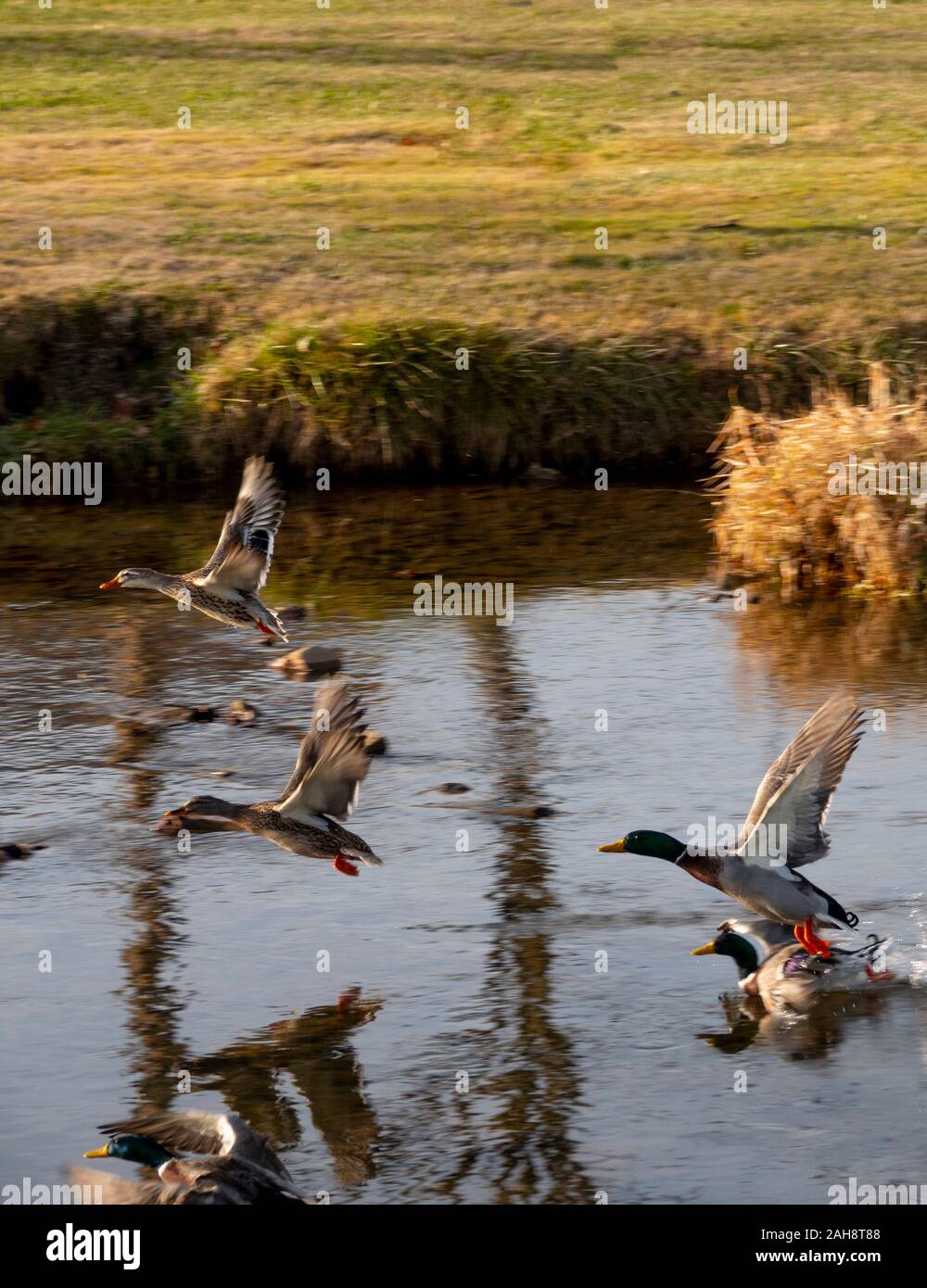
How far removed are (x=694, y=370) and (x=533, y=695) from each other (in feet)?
18.5

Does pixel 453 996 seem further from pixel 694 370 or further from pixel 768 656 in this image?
pixel 694 370

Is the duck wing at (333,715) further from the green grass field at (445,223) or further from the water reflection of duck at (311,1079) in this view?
the green grass field at (445,223)

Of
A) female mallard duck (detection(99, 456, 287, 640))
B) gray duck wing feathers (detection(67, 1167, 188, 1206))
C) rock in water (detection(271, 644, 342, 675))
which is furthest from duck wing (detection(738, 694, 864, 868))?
rock in water (detection(271, 644, 342, 675))

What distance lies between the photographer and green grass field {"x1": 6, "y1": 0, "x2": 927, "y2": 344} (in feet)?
60.4

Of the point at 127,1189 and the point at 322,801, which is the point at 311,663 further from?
the point at 127,1189

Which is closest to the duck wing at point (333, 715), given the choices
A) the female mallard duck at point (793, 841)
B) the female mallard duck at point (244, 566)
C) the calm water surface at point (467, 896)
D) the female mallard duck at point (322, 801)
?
the female mallard duck at point (322, 801)

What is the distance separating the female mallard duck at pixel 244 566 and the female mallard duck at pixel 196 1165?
4249 millimetres

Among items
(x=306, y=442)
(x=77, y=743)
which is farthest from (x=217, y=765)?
(x=306, y=442)

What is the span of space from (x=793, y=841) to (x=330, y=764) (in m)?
1.65

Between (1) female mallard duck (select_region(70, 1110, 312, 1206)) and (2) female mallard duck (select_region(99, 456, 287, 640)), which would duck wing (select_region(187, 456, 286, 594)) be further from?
(1) female mallard duck (select_region(70, 1110, 312, 1206))

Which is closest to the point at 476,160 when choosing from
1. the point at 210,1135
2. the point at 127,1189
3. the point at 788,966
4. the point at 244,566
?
the point at 244,566

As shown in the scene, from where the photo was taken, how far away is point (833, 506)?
43.0ft

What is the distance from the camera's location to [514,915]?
8.66m

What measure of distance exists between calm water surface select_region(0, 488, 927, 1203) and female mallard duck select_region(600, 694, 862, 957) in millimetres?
329
